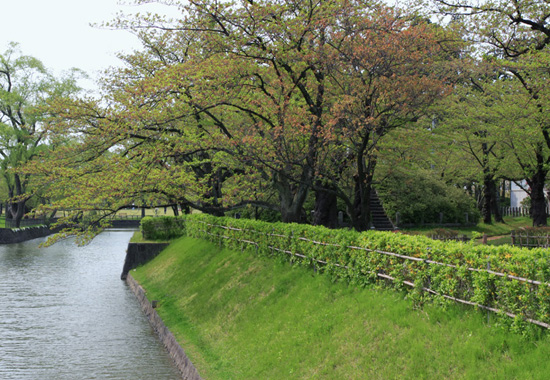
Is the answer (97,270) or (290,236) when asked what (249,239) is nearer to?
(290,236)

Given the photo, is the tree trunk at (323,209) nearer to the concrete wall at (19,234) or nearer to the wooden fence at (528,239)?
the wooden fence at (528,239)

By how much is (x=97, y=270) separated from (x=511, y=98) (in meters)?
26.4

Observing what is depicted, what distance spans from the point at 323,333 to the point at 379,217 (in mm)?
27424

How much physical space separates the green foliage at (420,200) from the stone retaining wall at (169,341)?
19370 mm

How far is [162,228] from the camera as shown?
125 ft

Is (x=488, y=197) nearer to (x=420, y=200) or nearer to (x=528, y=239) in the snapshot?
(x=420, y=200)

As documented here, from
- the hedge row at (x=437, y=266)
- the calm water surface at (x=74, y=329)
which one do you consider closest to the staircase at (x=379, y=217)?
the calm water surface at (x=74, y=329)

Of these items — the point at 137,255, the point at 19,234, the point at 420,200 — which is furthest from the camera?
the point at 19,234

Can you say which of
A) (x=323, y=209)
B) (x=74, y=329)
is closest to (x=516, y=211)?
(x=323, y=209)

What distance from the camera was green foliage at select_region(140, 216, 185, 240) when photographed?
37.7m

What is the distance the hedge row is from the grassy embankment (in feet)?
1.00

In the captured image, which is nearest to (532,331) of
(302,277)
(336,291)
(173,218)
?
(336,291)

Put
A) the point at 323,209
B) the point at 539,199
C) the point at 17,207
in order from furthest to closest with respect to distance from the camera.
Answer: the point at 17,207
the point at 539,199
the point at 323,209

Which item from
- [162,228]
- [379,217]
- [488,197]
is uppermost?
[488,197]
